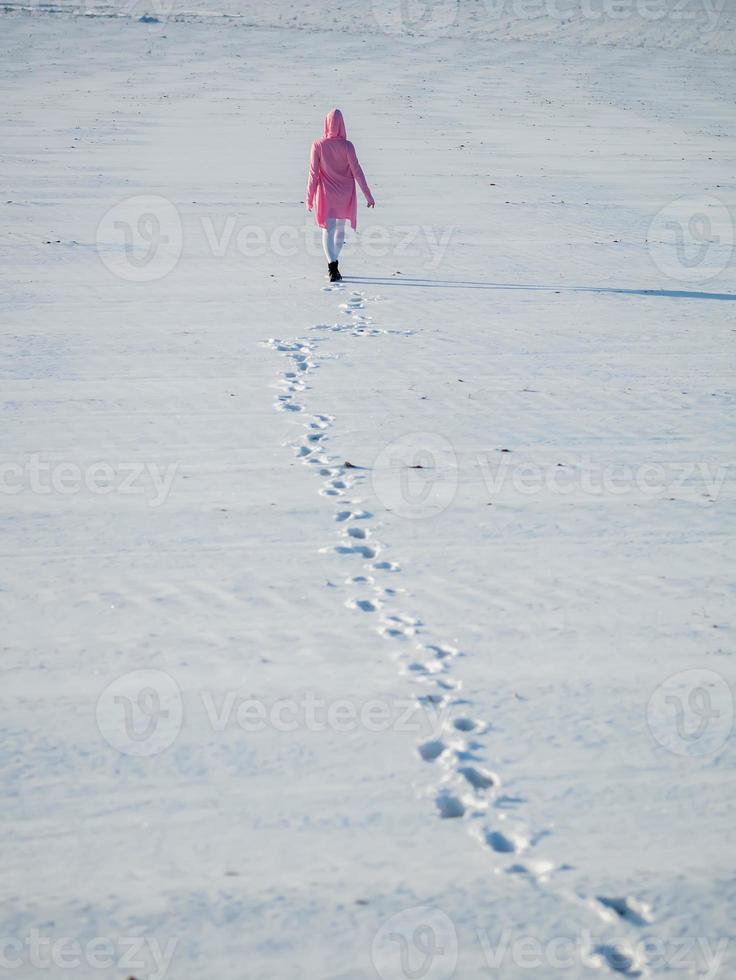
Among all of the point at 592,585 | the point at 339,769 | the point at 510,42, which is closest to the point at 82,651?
the point at 339,769

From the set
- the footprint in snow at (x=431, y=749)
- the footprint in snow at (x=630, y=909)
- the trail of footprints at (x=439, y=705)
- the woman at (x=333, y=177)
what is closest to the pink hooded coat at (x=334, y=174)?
the woman at (x=333, y=177)

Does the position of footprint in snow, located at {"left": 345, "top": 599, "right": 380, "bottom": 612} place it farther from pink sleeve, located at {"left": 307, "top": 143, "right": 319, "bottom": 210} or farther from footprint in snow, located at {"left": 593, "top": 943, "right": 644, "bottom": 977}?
pink sleeve, located at {"left": 307, "top": 143, "right": 319, "bottom": 210}

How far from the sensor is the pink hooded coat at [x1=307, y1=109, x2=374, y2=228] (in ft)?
28.7

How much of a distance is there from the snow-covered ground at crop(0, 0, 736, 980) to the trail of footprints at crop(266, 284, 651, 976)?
0.5 inches

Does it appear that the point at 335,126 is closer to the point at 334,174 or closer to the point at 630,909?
the point at 334,174

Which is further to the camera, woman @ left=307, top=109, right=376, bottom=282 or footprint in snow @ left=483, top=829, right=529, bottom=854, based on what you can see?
woman @ left=307, top=109, right=376, bottom=282

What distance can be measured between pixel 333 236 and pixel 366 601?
5.48 m

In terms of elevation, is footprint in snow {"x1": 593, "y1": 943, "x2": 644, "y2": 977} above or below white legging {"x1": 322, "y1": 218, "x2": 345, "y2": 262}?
below

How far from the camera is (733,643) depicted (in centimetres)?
390

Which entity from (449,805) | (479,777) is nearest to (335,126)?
(479,777)

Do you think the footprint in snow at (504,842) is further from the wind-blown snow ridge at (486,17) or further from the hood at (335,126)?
the wind-blown snow ridge at (486,17)

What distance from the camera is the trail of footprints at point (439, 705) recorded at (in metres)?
2.83

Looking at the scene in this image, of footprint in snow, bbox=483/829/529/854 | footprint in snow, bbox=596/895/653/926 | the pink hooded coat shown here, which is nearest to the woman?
the pink hooded coat

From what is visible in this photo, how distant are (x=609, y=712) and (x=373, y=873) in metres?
1.09
